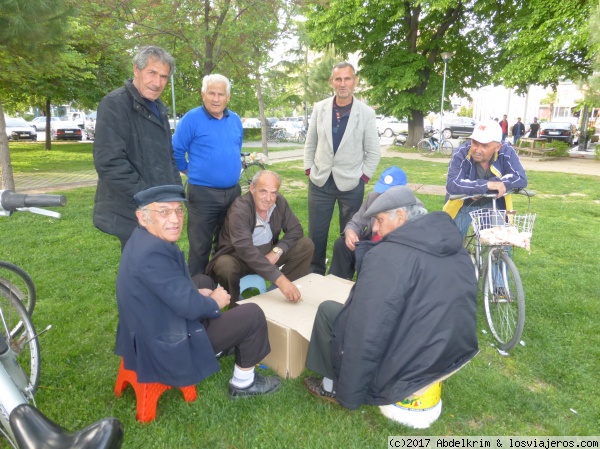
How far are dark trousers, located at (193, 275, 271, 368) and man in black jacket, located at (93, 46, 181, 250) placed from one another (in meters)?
1.02

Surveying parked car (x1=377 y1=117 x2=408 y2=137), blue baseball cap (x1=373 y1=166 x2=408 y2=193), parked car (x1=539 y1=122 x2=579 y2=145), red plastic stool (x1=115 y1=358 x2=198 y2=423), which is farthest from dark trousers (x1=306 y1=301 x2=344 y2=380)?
parked car (x1=377 y1=117 x2=408 y2=137)

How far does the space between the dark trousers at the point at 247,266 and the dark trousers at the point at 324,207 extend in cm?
64

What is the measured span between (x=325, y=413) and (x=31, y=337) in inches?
73.6

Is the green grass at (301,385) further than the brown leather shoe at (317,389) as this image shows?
No

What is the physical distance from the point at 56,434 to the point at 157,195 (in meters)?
1.30

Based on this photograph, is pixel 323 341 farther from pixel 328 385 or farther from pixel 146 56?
pixel 146 56

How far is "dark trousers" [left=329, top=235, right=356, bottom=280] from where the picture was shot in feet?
13.4

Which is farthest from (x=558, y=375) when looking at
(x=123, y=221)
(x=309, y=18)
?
(x=309, y=18)

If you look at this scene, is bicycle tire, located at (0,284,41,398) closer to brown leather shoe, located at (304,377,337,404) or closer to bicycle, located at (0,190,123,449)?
bicycle, located at (0,190,123,449)

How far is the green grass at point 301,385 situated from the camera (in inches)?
96.0

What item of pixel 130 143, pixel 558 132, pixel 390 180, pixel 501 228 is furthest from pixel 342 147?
pixel 558 132

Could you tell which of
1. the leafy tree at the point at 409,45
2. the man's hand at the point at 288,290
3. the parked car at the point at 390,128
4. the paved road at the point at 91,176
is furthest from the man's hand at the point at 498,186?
the parked car at the point at 390,128

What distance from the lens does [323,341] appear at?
2.56 meters

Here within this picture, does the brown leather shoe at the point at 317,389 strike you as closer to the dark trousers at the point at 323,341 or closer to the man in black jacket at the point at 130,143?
the dark trousers at the point at 323,341
